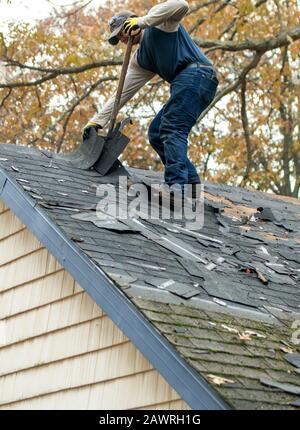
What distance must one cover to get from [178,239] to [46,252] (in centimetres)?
104

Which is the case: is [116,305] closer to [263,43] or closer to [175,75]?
[175,75]

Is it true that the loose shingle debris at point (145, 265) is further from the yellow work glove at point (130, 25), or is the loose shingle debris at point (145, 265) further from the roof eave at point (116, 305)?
the yellow work glove at point (130, 25)

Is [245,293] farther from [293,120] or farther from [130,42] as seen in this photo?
[293,120]

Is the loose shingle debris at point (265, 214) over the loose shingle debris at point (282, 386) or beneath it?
over

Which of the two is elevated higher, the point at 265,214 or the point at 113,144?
the point at 113,144

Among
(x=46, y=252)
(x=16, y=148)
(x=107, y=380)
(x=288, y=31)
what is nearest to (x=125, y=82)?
(x=16, y=148)

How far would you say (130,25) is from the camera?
7.61 m

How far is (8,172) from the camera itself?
691cm

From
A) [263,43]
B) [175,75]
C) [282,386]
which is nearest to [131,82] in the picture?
[175,75]

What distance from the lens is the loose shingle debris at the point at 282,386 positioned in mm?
4602

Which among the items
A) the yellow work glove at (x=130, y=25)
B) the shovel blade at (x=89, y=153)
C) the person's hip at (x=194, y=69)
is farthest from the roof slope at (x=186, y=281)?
the yellow work glove at (x=130, y=25)

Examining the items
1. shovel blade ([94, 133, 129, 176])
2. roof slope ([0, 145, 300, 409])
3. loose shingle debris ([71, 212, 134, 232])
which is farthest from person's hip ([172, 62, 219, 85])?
loose shingle debris ([71, 212, 134, 232])

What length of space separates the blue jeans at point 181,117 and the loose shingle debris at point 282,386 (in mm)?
3283

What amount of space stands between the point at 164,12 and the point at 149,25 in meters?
0.19
